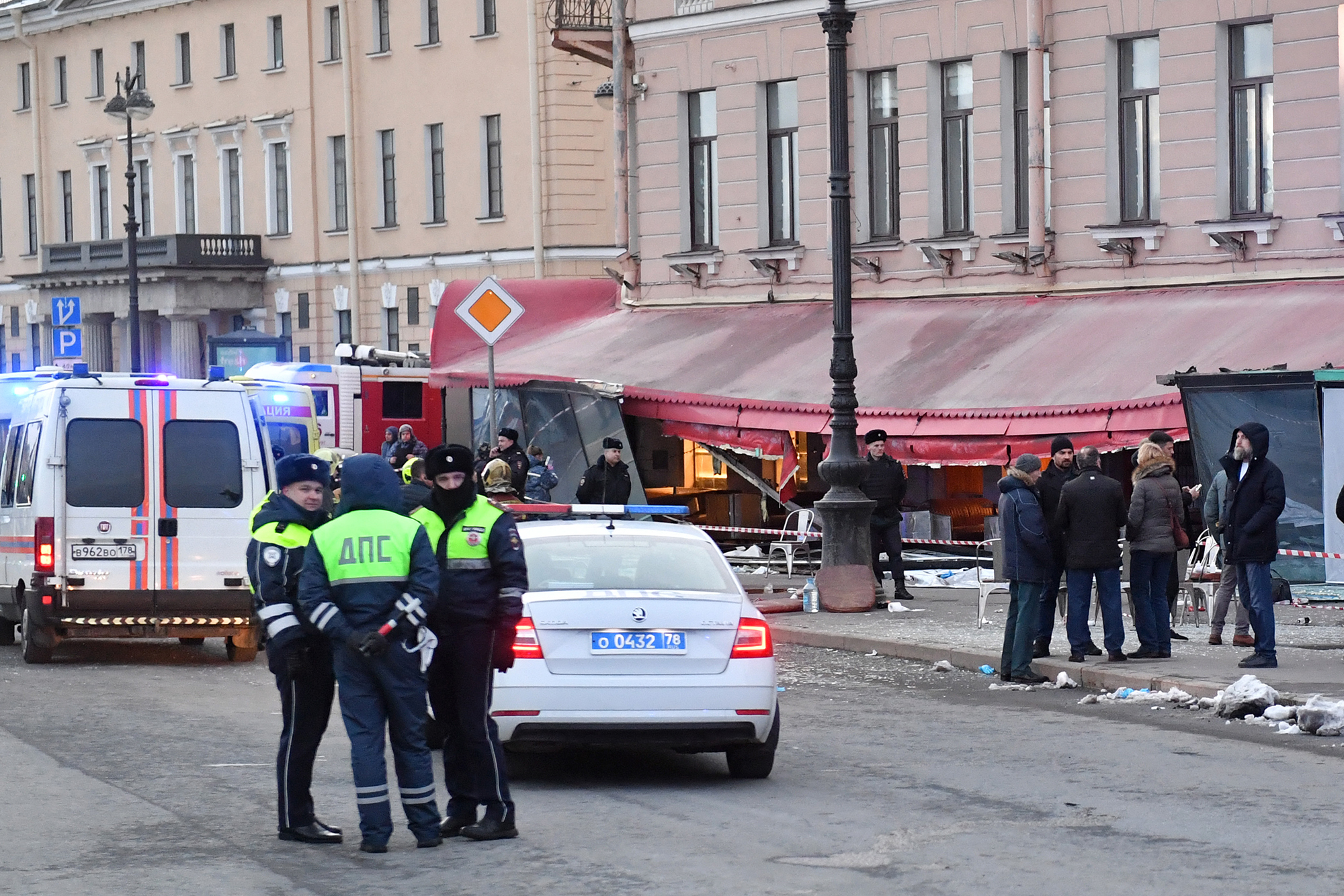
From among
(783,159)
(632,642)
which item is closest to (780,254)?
(783,159)

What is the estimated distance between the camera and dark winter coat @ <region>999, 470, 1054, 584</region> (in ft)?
53.3

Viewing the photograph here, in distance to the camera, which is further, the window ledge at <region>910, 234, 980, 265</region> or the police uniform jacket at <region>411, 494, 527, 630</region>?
the window ledge at <region>910, 234, 980, 265</region>

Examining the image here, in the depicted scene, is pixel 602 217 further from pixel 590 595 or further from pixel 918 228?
pixel 590 595

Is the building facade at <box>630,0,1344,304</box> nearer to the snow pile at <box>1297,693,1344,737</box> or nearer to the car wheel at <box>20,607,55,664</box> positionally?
the snow pile at <box>1297,693,1344,737</box>

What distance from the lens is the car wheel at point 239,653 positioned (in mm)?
18891

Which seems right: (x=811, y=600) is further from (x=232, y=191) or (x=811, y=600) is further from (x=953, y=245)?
(x=232, y=191)

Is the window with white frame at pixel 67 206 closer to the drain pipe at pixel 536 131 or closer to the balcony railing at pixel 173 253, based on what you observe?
the balcony railing at pixel 173 253

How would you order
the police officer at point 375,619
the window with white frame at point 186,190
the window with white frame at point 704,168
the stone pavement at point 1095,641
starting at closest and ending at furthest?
the police officer at point 375,619
the stone pavement at point 1095,641
the window with white frame at point 704,168
the window with white frame at point 186,190

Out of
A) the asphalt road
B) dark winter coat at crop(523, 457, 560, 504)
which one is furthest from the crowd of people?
dark winter coat at crop(523, 457, 560, 504)

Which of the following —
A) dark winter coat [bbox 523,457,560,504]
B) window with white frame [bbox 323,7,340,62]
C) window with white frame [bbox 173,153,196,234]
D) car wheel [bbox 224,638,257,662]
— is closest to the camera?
car wheel [bbox 224,638,257,662]

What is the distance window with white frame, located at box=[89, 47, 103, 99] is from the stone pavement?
127 feet

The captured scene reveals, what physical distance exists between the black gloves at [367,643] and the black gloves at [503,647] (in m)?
0.76

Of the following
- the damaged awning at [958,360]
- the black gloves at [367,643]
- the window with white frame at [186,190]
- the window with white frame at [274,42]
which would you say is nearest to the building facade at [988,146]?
the damaged awning at [958,360]

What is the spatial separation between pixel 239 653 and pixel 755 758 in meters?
8.24
